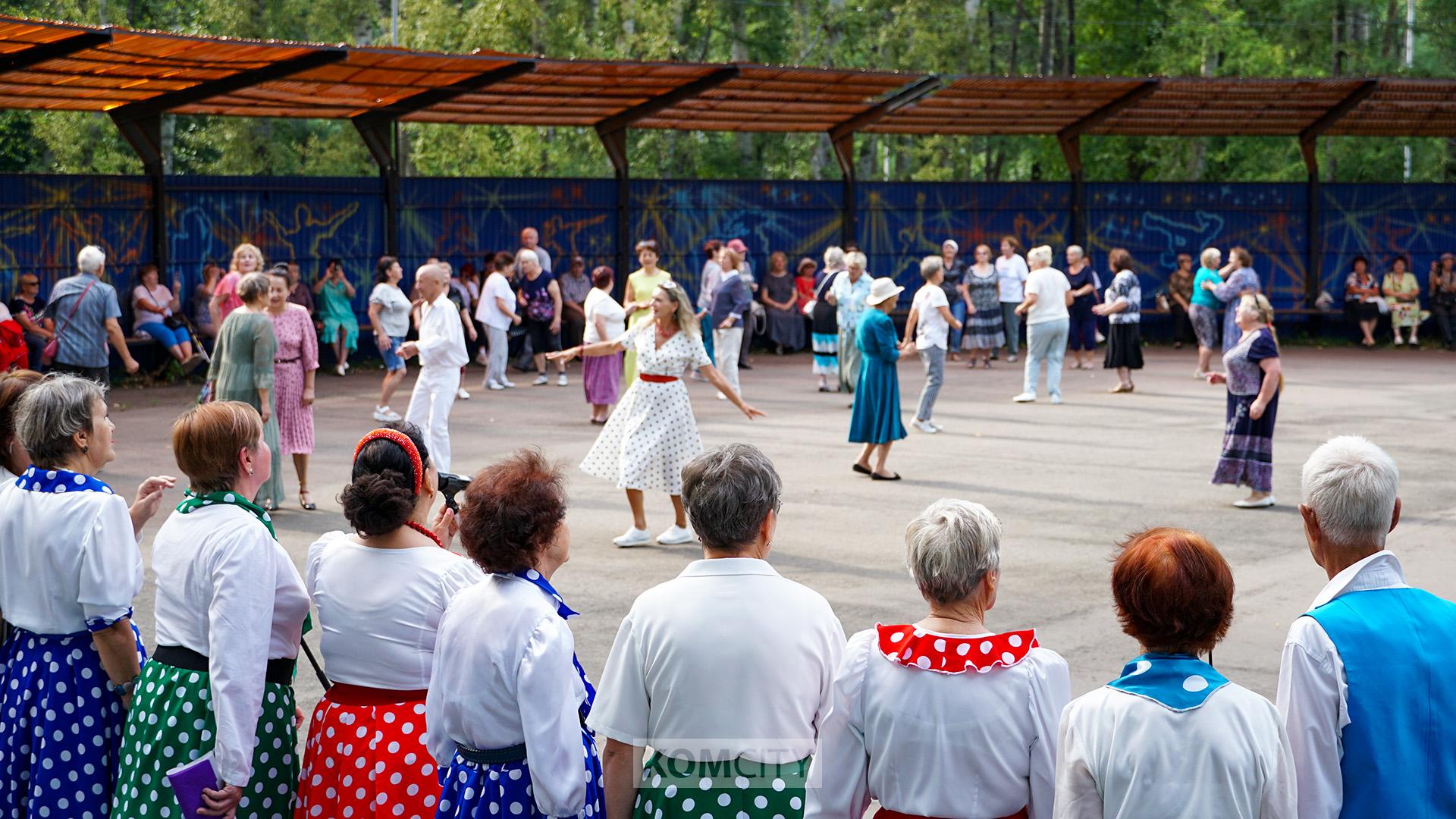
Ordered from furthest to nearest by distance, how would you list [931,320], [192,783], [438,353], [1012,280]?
[1012,280], [931,320], [438,353], [192,783]

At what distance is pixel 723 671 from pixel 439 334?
8291 millimetres

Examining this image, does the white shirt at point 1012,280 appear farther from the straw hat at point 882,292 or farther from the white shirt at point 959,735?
the white shirt at point 959,735

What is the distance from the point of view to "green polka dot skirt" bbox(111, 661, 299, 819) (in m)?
3.85

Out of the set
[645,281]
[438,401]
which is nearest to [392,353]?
[645,281]

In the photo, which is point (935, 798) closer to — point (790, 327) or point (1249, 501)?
point (1249, 501)

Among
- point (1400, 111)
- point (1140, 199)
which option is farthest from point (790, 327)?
point (1400, 111)

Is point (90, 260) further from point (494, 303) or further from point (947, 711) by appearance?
point (947, 711)

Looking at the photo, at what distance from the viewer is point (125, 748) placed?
3924 mm

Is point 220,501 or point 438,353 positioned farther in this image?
point 438,353

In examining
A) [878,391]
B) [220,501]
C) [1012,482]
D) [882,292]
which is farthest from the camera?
[882,292]

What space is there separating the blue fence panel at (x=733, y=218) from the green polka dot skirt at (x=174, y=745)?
63.0ft

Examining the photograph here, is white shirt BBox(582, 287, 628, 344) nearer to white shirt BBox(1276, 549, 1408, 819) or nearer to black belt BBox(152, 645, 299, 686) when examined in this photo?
black belt BBox(152, 645, 299, 686)

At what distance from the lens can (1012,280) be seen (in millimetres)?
21766

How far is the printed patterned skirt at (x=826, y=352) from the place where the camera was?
1817 cm
